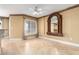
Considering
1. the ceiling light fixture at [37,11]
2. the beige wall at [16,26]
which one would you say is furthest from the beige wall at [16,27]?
the ceiling light fixture at [37,11]

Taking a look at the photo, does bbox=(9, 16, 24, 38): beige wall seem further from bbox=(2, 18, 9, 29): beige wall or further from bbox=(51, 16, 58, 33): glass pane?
bbox=(51, 16, 58, 33): glass pane

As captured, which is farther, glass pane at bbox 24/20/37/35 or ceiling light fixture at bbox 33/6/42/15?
glass pane at bbox 24/20/37/35

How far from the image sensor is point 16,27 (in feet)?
6.84

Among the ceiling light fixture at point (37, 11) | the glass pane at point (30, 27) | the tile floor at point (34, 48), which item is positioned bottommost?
the tile floor at point (34, 48)

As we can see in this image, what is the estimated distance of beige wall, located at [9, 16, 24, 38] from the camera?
2062 millimetres

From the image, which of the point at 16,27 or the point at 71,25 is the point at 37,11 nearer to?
the point at 16,27

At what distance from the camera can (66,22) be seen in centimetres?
199

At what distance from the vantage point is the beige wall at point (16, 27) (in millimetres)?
2062

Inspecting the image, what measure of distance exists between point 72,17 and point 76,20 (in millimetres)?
88

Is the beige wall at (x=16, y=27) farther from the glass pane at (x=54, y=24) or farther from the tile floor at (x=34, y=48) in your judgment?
the glass pane at (x=54, y=24)

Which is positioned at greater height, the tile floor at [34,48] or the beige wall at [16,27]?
the beige wall at [16,27]

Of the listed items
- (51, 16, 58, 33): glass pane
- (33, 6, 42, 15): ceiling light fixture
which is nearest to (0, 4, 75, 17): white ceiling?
(33, 6, 42, 15): ceiling light fixture
